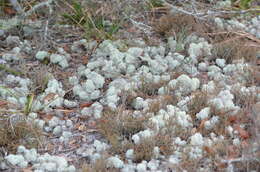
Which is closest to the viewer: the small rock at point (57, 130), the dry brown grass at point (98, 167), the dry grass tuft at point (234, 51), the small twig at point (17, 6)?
the dry brown grass at point (98, 167)

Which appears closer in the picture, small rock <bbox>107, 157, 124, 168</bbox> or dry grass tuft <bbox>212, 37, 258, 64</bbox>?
small rock <bbox>107, 157, 124, 168</bbox>

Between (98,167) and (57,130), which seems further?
(57,130)

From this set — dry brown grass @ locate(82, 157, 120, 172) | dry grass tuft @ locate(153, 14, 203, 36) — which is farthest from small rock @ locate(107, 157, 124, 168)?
dry grass tuft @ locate(153, 14, 203, 36)

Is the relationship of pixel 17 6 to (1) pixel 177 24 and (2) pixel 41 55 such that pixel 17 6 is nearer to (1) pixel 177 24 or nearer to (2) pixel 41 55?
(2) pixel 41 55

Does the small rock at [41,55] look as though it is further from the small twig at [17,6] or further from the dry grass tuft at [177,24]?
the dry grass tuft at [177,24]

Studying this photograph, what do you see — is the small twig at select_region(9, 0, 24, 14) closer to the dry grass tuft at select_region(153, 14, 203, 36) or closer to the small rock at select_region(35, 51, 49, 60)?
the small rock at select_region(35, 51, 49, 60)

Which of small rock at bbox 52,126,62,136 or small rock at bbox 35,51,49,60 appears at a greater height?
small rock at bbox 35,51,49,60

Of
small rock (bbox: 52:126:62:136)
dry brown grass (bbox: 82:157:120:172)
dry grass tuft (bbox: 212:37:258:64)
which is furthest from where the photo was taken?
dry grass tuft (bbox: 212:37:258:64)

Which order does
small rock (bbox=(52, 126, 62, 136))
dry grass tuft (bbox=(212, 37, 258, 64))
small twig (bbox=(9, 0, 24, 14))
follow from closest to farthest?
small rock (bbox=(52, 126, 62, 136)) → dry grass tuft (bbox=(212, 37, 258, 64)) → small twig (bbox=(9, 0, 24, 14))

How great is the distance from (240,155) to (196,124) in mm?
463

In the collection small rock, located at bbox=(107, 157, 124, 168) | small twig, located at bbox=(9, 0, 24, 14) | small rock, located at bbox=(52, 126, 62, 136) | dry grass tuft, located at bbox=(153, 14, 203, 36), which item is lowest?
small rock, located at bbox=(52, 126, 62, 136)

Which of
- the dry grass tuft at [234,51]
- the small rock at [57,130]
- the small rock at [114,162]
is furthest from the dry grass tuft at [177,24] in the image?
the small rock at [114,162]

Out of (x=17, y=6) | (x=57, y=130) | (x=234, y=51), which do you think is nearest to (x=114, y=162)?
(x=57, y=130)

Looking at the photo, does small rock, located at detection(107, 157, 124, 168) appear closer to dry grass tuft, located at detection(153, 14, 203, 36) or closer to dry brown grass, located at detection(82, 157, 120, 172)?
dry brown grass, located at detection(82, 157, 120, 172)
